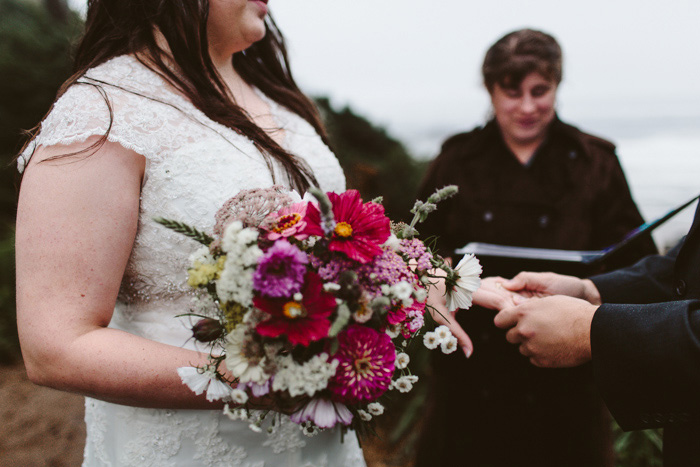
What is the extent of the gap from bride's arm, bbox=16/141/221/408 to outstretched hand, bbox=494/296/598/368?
3.89 ft

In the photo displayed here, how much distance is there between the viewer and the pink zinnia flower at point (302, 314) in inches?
38.5

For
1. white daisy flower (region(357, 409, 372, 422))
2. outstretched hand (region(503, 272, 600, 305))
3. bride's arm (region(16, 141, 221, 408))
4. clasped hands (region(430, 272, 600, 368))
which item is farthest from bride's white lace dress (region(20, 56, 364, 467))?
outstretched hand (region(503, 272, 600, 305))

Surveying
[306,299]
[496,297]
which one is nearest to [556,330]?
[496,297]

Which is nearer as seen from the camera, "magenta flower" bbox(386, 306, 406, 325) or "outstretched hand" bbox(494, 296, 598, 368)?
"magenta flower" bbox(386, 306, 406, 325)

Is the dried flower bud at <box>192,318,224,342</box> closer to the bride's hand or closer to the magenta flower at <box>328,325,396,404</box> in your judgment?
the magenta flower at <box>328,325,396,404</box>

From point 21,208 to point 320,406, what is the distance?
101 cm

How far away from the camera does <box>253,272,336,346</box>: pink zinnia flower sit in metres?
0.98

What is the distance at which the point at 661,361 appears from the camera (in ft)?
4.48

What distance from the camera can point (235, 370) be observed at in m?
1.02

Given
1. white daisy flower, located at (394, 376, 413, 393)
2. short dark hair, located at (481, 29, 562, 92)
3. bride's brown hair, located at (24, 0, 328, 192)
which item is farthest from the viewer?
short dark hair, located at (481, 29, 562, 92)

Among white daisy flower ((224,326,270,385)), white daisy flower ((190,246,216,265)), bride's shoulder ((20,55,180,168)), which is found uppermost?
bride's shoulder ((20,55,180,168))

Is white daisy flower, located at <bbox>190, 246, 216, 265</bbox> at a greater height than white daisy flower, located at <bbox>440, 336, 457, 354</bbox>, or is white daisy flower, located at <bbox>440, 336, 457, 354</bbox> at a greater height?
white daisy flower, located at <bbox>190, 246, 216, 265</bbox>

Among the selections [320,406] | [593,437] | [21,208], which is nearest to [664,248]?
[593,437]

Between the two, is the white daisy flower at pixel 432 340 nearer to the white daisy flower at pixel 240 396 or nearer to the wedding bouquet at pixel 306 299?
the wedding bouquet at pixel 306 299
